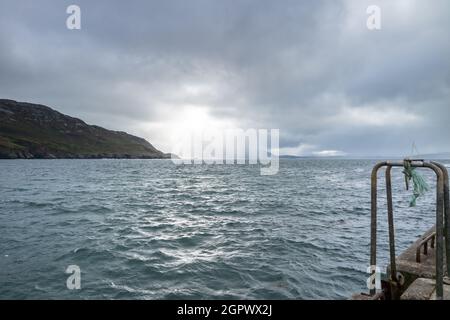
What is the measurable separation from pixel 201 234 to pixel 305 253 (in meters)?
7.50

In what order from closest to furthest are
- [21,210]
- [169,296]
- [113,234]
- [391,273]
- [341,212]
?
[391,273], [169,296], [113,234], [21,210], [341,212]

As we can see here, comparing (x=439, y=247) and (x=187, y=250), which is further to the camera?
(x=187, y=250)

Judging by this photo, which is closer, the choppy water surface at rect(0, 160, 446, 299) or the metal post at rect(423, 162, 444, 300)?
the metal post at rect(423, 162, 444, 300)

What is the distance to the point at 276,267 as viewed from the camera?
14453 millimetres

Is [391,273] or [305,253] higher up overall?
[391,273]

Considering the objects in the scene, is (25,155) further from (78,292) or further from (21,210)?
(78,292)

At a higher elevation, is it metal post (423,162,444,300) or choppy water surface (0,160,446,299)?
metal post (423,162,444,300)

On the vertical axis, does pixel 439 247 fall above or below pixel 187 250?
above

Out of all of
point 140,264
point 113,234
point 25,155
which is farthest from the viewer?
point 25,155

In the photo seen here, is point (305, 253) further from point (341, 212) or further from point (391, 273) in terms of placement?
point (341, 212)

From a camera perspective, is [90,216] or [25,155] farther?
[25,155]

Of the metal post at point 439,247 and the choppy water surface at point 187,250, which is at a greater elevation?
the metal post at point 439,247

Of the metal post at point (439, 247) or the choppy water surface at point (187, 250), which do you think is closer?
the metal post at point (439, 247)

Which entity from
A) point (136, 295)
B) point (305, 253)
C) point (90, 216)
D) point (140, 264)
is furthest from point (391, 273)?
point (90, 216)
